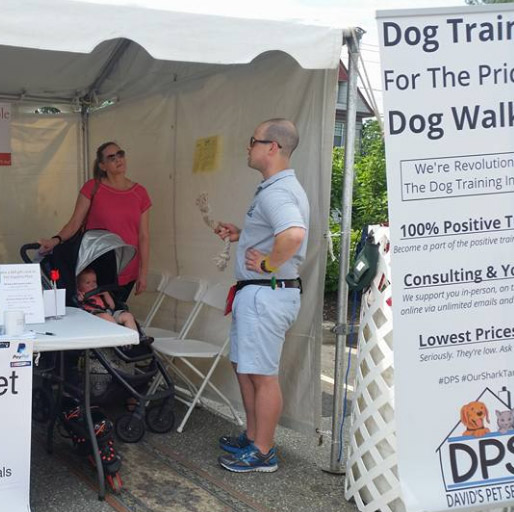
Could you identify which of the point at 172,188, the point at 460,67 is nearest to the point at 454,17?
the point at 460,67

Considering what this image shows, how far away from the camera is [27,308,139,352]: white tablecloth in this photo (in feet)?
9.98

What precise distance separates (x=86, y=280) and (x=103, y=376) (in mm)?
654

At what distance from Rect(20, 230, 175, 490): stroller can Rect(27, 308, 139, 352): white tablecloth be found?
37 centimetres

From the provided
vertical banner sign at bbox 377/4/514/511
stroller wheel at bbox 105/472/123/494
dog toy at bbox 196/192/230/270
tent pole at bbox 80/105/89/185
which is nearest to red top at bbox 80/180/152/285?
dog toy at bbox 196/192/230/270

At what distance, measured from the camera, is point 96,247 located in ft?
14.4

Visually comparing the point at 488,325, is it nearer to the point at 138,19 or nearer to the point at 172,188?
the point at 138,19

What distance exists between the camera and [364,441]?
3301mm

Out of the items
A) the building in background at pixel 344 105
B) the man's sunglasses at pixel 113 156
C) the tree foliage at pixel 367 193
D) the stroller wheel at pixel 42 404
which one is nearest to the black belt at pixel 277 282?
the building in background at pixel 344 105

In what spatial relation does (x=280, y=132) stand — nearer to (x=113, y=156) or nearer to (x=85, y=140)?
(x=113, y=156)

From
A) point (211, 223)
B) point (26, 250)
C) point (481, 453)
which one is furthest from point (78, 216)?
point (481, 453)

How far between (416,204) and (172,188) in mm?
3422

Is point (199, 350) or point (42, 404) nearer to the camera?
point (42, 404)

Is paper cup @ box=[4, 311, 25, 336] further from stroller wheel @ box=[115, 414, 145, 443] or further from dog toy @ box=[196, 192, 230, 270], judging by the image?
dog toy @ box=[196, 192, 230, 270]

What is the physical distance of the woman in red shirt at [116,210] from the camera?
5203 millimetres
